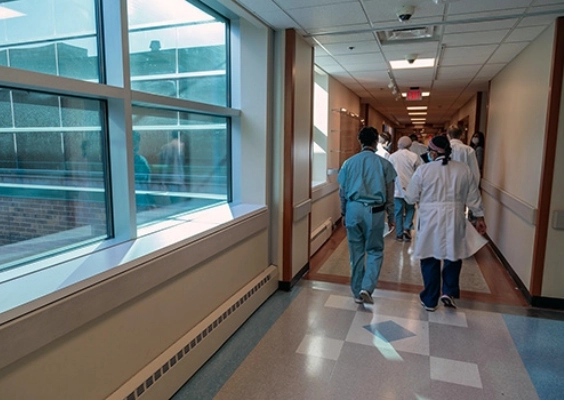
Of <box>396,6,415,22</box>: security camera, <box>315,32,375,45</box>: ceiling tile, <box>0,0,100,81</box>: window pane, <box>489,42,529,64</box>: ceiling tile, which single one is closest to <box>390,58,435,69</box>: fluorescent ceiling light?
<box>489,42,529,64</box>: ceiling tile

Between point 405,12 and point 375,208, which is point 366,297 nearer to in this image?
point 375,208

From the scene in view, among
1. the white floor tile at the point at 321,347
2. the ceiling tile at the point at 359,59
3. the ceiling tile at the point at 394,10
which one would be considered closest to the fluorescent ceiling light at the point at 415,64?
the ceiling tile at the point at 359,59

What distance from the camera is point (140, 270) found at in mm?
1896

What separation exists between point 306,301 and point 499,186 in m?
3.10

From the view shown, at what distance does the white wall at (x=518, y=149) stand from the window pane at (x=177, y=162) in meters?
2.74

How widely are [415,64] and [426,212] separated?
2.52 meters

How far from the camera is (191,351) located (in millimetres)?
2344

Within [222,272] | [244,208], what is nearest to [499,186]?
[244,208]

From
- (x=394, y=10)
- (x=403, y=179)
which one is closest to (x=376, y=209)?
(x=394, y=10)

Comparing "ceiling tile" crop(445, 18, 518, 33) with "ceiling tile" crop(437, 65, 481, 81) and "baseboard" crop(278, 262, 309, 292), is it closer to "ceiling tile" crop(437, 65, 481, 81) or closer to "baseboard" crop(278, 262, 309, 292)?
"ceiling tile" crop(437, 65, 481, 81)

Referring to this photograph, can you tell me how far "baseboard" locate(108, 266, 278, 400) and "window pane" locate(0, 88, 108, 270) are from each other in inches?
29.7

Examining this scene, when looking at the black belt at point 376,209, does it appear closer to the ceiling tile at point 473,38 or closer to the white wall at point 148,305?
the white wall at point 148,305

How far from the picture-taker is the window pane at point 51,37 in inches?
65.3

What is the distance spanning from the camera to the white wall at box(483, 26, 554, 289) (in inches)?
136
